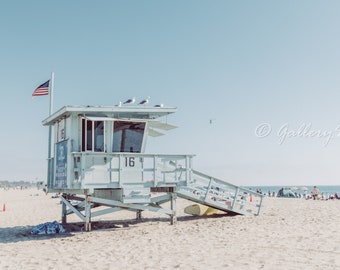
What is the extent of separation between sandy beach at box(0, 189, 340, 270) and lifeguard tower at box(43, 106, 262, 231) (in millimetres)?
1268

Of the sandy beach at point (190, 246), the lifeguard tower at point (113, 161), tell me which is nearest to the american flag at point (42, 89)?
the lifeguard tower at point (113, 161)

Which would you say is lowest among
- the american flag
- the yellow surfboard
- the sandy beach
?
the yellow surfboard

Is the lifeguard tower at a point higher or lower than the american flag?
lower

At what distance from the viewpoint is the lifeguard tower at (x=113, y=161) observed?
42.7 ft

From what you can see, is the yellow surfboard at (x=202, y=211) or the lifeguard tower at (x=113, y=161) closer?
the lifeguard tower at (x=113, y=161)

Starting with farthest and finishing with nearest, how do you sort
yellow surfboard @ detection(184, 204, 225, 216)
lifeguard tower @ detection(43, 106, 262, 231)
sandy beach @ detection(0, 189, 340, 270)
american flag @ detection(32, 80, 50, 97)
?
yellow surfboard @ detection(184, 204, 225, 216) → american flag @ detection(32, 80, 50, 97) → lifeguard tower @ detection(43, 106, 262, 231) → sandy beach @ detection(0, 189, 340, 270)

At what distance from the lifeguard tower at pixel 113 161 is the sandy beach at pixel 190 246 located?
1.27m

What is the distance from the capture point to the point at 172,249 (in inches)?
385

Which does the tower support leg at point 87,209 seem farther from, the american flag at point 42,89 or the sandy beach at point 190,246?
the american flag at point 42,89

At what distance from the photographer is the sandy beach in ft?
26.6

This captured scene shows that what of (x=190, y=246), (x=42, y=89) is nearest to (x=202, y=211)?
(x=190, y=246)

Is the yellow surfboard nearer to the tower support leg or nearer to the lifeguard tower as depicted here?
the lifeguard tower

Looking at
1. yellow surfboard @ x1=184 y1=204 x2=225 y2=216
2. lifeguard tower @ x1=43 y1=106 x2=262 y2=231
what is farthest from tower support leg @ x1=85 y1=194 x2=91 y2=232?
yellow surfboard @ x1=184 y1=204 x2=225 y2=216

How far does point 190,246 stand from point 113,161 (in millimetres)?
4711
